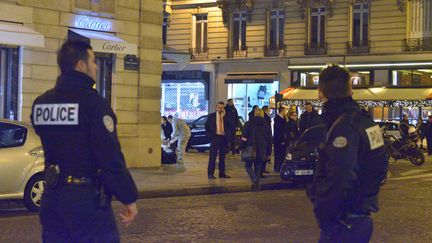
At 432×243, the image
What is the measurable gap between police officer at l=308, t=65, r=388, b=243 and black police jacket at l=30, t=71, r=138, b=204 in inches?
43.0

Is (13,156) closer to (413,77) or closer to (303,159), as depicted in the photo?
(303,159)

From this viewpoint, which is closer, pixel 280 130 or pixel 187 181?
pixel 187 181

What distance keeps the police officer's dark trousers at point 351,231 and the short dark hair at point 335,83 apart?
2.47 feet

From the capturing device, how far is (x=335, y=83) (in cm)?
391

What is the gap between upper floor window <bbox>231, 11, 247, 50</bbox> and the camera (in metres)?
36.4

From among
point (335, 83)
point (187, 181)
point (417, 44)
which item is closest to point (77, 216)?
point (335, 83)

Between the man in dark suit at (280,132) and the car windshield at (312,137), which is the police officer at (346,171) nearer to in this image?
the car windshield at (312,137)

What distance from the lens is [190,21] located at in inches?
1486

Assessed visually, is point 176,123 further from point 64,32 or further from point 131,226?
point 131,226

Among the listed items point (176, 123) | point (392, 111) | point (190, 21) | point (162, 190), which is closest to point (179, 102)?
point (190, 21)

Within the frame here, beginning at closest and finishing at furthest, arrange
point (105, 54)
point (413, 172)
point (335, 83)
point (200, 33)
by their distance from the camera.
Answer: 1. point (335, 83)
2. point (105, 54)
3. point (413, 172)
4. point (200, 33)

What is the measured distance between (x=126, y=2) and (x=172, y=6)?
2230 centimetres

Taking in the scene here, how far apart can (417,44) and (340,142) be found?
2977 cm

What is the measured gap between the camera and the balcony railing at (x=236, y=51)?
36.1 metres
